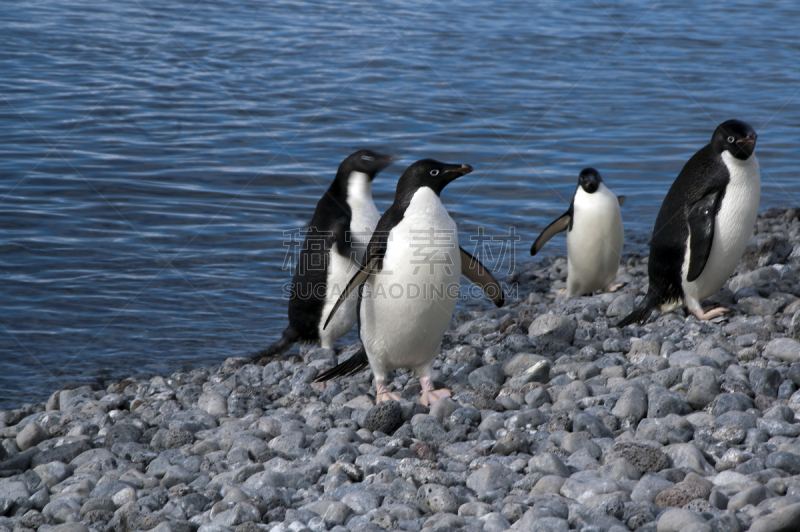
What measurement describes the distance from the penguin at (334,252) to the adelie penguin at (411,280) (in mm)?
1119

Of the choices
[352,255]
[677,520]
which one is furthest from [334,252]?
[677,520]

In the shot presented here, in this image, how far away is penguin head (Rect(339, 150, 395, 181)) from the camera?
555cm

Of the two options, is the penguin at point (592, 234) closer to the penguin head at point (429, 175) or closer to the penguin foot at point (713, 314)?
the penguin foot at point (713, 314)

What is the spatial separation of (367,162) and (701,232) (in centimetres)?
215

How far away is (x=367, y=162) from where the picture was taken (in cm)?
559

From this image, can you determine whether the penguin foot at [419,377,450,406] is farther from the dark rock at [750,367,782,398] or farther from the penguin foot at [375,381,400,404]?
the dark rock at [750,367,782,398]

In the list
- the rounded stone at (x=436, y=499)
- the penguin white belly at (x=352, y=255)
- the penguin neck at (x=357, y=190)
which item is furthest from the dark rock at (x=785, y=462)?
the penguin neck at (x=357, y=190)

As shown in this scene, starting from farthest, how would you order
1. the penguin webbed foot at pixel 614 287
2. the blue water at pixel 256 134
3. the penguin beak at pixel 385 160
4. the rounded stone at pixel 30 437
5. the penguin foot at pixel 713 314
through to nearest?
1. the blue water at pixel 256 134
2. the penguin webbed foot at pixel 614 287
3. the penguin beak at pixel 385 160
4. the penguin foot at pixel 713 314
5. the rounded stone at pixel 30 437

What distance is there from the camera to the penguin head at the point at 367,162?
18.2 feet

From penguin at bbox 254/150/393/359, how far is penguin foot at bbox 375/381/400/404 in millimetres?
1314

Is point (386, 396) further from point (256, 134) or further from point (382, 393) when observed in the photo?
point (256, 134)

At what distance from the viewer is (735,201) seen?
522cm

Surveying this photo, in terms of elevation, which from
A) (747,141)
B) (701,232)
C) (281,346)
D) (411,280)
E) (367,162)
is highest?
(747,141)

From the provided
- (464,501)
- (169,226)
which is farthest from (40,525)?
(169,226)
